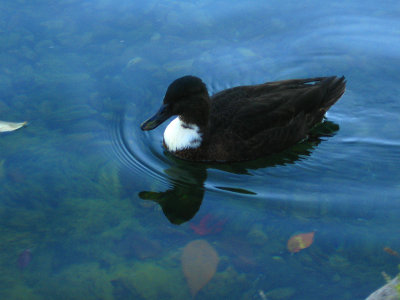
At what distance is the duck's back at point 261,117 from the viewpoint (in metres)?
5.82

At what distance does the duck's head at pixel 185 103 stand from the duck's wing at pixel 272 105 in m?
0.18

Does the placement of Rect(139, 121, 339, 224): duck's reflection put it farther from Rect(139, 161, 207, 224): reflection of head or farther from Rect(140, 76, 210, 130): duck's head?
Rect(140, 76, 210, 130): duck's head

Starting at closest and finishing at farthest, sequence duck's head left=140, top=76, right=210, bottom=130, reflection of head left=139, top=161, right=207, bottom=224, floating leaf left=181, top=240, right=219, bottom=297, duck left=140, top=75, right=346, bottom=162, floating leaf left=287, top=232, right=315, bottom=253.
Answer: floating leaf left=181, top=240, right=219, bottom=297
floating leaf left=287, top=232, right=315, bottom=253
reflection of head left=139, top=161, right=207, bottom=224
duck's head left=140, top=76, right=210, bottom=130
duck left=140, top=75, right=346, bottom=162

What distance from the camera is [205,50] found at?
757cm

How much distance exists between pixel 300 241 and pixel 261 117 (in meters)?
1.71

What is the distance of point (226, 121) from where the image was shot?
584cm

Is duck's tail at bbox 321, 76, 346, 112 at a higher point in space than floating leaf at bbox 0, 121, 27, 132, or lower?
higher

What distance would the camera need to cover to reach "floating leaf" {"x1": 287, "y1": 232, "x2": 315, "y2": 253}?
15.1 ft

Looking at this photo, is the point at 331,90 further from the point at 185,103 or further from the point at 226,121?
the point at 185,103

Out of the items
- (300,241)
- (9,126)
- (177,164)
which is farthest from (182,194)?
(9,126)

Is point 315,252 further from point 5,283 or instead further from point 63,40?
point 63,40

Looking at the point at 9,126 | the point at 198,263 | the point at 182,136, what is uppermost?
the point at 182,136

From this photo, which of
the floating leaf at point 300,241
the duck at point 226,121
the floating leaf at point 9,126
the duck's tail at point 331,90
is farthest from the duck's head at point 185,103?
the floating leaf at point 300,241

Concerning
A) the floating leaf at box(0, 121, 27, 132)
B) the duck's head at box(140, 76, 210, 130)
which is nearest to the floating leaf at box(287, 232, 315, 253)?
the duck's head at box(140, 76, 210, 130)
